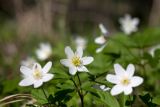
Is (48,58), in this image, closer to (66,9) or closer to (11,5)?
(66,9)

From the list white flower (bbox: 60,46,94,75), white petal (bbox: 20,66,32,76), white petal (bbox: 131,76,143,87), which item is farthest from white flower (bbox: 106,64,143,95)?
white petal (bbox: 20,66,32,76)

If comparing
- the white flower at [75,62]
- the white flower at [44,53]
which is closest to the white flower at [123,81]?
the white flower at [75,62]

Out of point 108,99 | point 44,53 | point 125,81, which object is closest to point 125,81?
point 125,81

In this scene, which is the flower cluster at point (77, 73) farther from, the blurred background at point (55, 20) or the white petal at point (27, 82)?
the blurred background at point (55, 20)

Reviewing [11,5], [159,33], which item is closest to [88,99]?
[159,33]

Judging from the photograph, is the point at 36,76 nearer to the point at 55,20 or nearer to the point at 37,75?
the point at 37,75

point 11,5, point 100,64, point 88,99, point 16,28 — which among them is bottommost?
point 88,99

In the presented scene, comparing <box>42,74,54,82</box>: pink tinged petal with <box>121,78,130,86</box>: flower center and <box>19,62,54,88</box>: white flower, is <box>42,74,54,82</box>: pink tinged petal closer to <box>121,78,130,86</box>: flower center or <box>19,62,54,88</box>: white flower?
<box>19,62,54,88</box>: white flower
